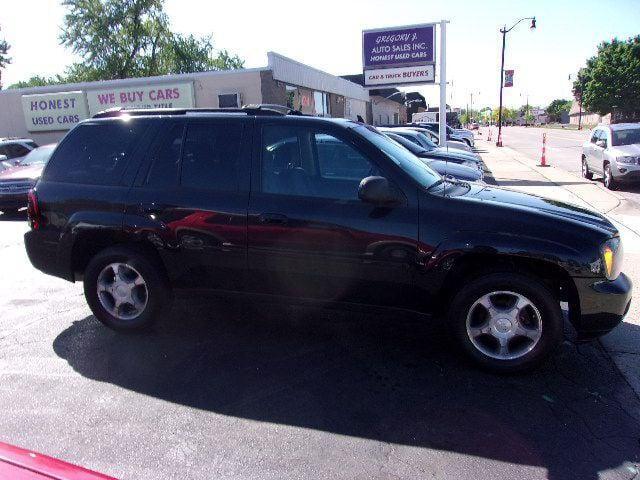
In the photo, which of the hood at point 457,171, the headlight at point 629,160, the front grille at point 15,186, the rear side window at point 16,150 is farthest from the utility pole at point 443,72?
the rear side window at point 16,150

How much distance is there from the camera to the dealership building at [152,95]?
1823cm

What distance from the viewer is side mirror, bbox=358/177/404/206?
11.7ft

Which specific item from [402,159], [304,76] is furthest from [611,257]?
[304,76]

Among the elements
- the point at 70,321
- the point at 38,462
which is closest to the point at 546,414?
the point at 38,462

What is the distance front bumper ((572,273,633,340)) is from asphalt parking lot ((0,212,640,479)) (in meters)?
0.38

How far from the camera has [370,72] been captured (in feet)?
61.4

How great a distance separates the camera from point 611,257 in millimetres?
3521

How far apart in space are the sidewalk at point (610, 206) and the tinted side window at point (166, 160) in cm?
379

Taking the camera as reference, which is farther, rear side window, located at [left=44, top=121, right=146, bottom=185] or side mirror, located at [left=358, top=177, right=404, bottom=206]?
rear side window, located at [left=44, top=121, right=146, bottom=185]

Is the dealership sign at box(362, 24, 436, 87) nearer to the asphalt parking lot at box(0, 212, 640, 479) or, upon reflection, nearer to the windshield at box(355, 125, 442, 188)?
the windshield at box(355, 125, 442, 188)

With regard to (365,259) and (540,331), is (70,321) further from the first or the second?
(540,331)

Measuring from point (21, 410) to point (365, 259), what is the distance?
8.30 ft

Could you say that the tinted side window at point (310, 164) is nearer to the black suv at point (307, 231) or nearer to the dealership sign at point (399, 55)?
the black suv at point (307, 231)

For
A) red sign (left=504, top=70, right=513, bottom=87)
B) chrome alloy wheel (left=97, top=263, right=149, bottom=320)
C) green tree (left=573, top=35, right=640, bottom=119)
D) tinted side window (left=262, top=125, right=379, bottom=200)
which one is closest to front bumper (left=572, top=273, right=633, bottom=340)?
tinted side window (left=262, top=125, right=379, bottom=200)
